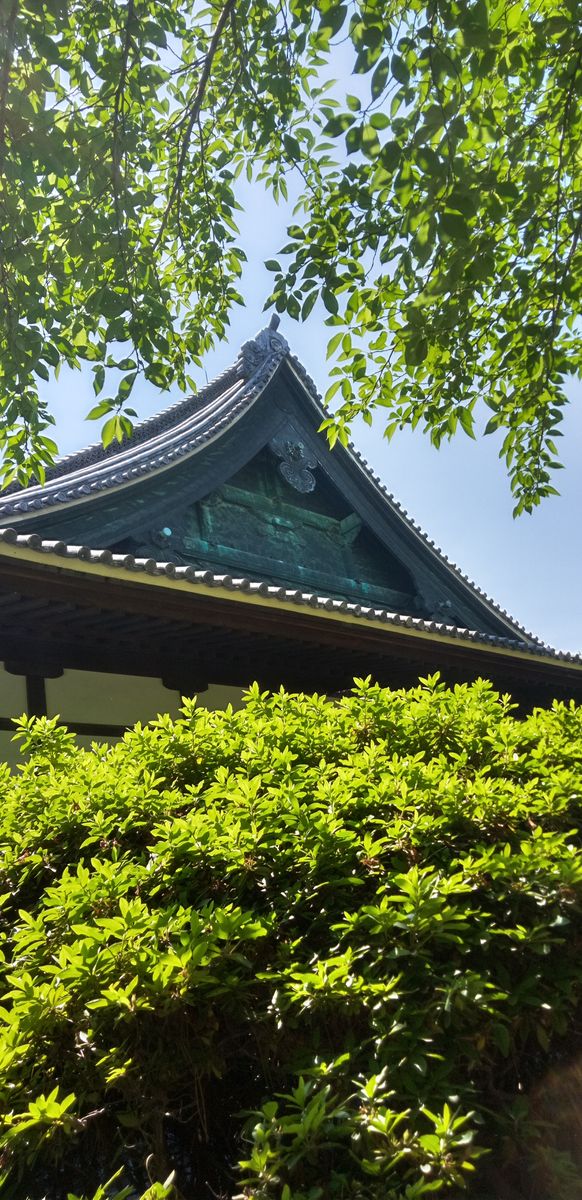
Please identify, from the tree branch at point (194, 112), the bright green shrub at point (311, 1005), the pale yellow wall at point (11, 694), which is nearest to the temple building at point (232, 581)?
the pale yellow wall at point (11, 694)

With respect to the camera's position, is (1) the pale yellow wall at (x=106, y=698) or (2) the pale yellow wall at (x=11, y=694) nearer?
(2) the pale yellow wall at (x=11, y=694)

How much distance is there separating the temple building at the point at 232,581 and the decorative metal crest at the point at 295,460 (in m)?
0.03

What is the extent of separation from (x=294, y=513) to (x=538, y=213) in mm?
5484

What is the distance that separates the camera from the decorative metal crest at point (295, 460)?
9.55 m

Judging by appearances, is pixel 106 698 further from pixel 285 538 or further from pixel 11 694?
pixel 285 538

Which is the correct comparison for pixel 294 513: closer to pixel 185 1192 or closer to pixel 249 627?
pixel 249 627

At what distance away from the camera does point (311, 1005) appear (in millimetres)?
1383

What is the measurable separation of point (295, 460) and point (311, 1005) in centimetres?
880

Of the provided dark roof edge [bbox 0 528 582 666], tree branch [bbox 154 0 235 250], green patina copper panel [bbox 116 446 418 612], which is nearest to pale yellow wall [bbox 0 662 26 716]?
dark roof edge [bbox 0 528 582 666]

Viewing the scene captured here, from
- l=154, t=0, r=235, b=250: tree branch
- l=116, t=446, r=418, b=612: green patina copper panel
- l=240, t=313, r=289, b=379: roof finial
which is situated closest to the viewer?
l=154, t=0, r=235, b=250: tree branch

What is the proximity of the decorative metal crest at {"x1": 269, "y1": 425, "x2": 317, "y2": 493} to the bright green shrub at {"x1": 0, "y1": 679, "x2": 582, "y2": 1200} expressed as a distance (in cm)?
781

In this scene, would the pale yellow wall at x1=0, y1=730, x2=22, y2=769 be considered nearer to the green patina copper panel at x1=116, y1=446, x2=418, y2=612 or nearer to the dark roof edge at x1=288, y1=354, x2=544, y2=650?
the green patina copper panel at x1=116, y1=446, x2=418, y2=612

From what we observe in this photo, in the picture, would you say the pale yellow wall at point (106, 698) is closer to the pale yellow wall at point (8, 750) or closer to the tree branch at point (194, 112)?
the pale yellow wall at point (8, 750)

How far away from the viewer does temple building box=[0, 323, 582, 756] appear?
4.58m
